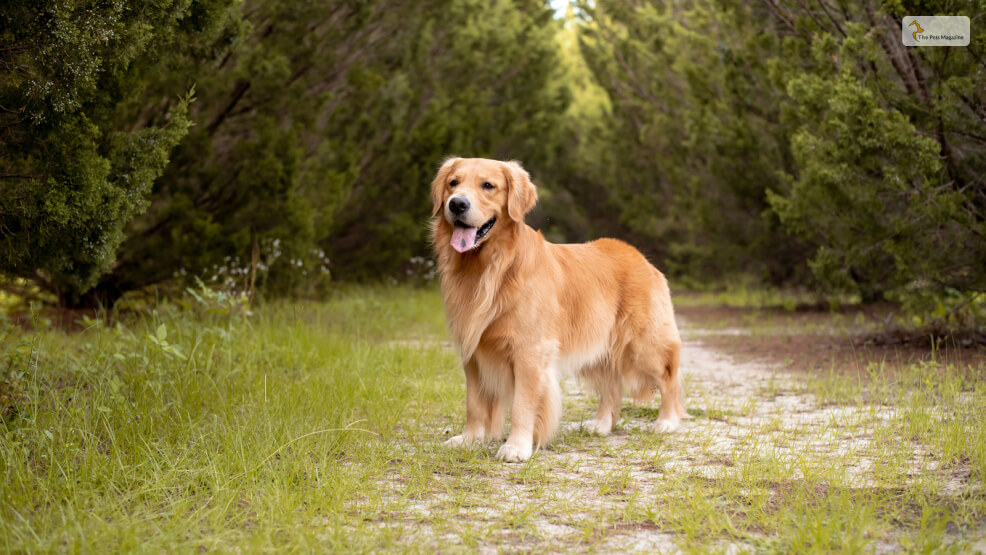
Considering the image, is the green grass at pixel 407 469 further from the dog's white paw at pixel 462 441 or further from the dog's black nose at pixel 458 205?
the dog's black nose at pixel 458 205

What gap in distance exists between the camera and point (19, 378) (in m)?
3.74

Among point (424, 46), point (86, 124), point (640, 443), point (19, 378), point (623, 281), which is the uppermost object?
point (424, 46)

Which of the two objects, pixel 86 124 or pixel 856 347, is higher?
pixel 86 124

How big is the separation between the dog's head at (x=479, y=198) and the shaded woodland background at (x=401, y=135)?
4.88 ft

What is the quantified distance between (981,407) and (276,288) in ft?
19.6

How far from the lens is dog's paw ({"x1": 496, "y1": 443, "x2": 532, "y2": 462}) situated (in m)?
3.84

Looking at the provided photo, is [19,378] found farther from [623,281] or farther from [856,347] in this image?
[856,347]

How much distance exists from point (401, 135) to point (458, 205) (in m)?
8.61

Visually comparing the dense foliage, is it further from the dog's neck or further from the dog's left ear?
the dog's neck

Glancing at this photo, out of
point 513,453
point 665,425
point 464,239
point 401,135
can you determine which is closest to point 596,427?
point 665,425

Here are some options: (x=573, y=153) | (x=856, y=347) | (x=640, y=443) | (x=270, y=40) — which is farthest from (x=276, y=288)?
(x=573, y=153)

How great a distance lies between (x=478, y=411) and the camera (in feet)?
13.7

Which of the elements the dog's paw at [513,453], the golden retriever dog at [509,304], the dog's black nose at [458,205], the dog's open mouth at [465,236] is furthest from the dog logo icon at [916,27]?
the dog's paw at [513,453]

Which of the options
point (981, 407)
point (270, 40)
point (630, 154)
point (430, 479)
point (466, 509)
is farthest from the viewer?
point (630, 154)
